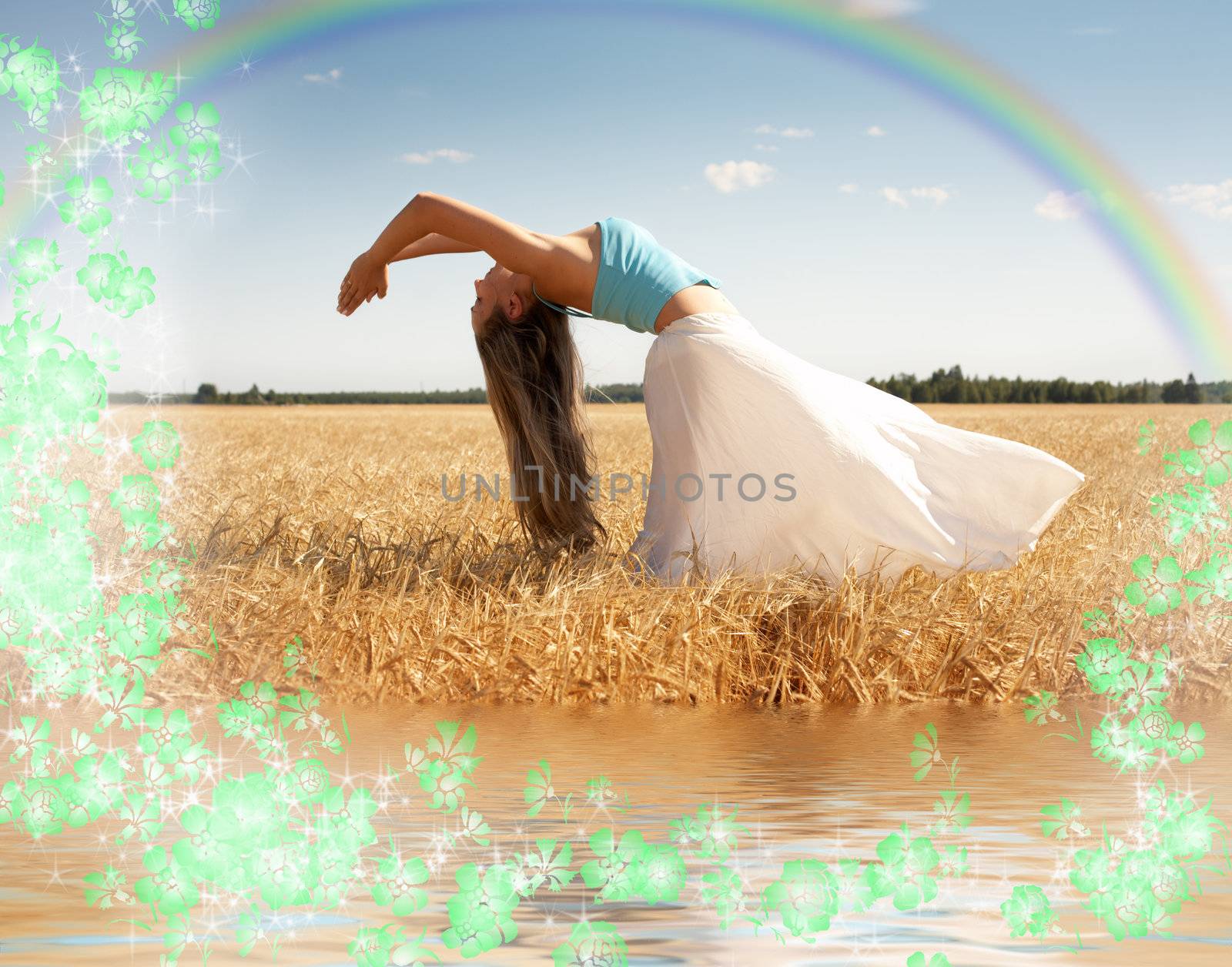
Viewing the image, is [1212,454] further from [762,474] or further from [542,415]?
[542,415]

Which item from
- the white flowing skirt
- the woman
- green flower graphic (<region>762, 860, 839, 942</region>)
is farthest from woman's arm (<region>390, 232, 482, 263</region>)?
green flower graphic (<region>762, 860, 839, 942</region>)

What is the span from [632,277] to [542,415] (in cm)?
76

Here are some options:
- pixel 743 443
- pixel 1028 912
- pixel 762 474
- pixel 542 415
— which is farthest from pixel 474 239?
pixel 1028 912

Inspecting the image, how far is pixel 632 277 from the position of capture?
4.10 metres

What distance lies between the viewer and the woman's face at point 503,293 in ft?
14.4

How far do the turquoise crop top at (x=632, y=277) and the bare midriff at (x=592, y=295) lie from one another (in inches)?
0.7

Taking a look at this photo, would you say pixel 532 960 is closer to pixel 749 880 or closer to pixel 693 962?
pixel 693 962

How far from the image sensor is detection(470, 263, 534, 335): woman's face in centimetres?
438

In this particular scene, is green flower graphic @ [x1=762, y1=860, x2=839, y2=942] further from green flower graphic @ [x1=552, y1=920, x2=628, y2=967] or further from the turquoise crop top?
the turquoise crop top

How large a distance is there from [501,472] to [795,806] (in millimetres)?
6425

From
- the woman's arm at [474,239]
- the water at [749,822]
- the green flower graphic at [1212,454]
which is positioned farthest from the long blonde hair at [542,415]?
the green flower graphic at [1212,454]

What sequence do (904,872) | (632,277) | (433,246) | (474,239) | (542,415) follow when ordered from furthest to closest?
(542,415) → (433,246) → (632,277) → (474,239) → (904,872)

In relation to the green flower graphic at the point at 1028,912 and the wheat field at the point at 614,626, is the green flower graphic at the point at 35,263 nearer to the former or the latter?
the wheat field at the point at 614,626

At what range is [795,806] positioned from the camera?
209cm
